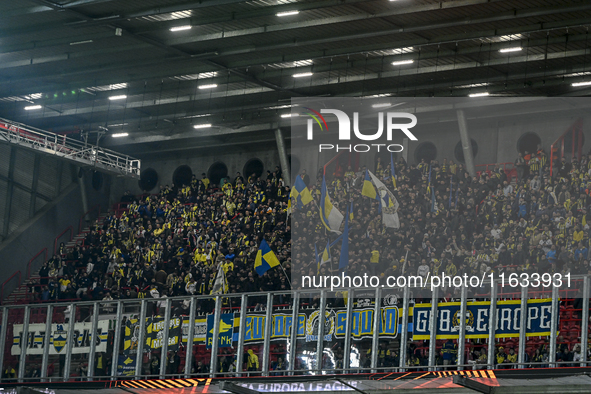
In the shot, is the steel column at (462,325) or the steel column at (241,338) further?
the steel column at (241,338)

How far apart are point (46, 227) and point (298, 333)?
29.4 m

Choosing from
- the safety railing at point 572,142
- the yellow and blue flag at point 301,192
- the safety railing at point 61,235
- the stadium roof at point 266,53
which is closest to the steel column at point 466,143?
the stadium roof at point 266,53

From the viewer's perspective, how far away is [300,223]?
3005 cm

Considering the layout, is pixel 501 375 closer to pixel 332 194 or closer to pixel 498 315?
pixel 498 315

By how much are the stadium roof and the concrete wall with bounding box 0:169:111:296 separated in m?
5.89

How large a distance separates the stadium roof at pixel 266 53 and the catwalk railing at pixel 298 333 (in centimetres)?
999

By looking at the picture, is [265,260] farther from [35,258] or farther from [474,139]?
[35,258]

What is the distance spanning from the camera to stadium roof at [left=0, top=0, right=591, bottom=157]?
24.1 m

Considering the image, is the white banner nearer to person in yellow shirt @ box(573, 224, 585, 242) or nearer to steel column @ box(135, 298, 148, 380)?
steel column @ box(135, 298, 148, 380)

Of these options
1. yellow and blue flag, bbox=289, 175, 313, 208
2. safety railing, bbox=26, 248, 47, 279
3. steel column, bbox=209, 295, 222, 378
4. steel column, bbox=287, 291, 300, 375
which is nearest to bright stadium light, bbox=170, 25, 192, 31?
yellow and blue flag, bbox=289, 175, 313, 208

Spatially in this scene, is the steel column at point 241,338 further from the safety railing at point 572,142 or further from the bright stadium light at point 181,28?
the safety railing at point 572,142

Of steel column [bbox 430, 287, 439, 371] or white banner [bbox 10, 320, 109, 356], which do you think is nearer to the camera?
steel column [bbox 430, 287, 439, 371]

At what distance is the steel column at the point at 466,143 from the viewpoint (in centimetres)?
3315

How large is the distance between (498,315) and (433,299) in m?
1.17
